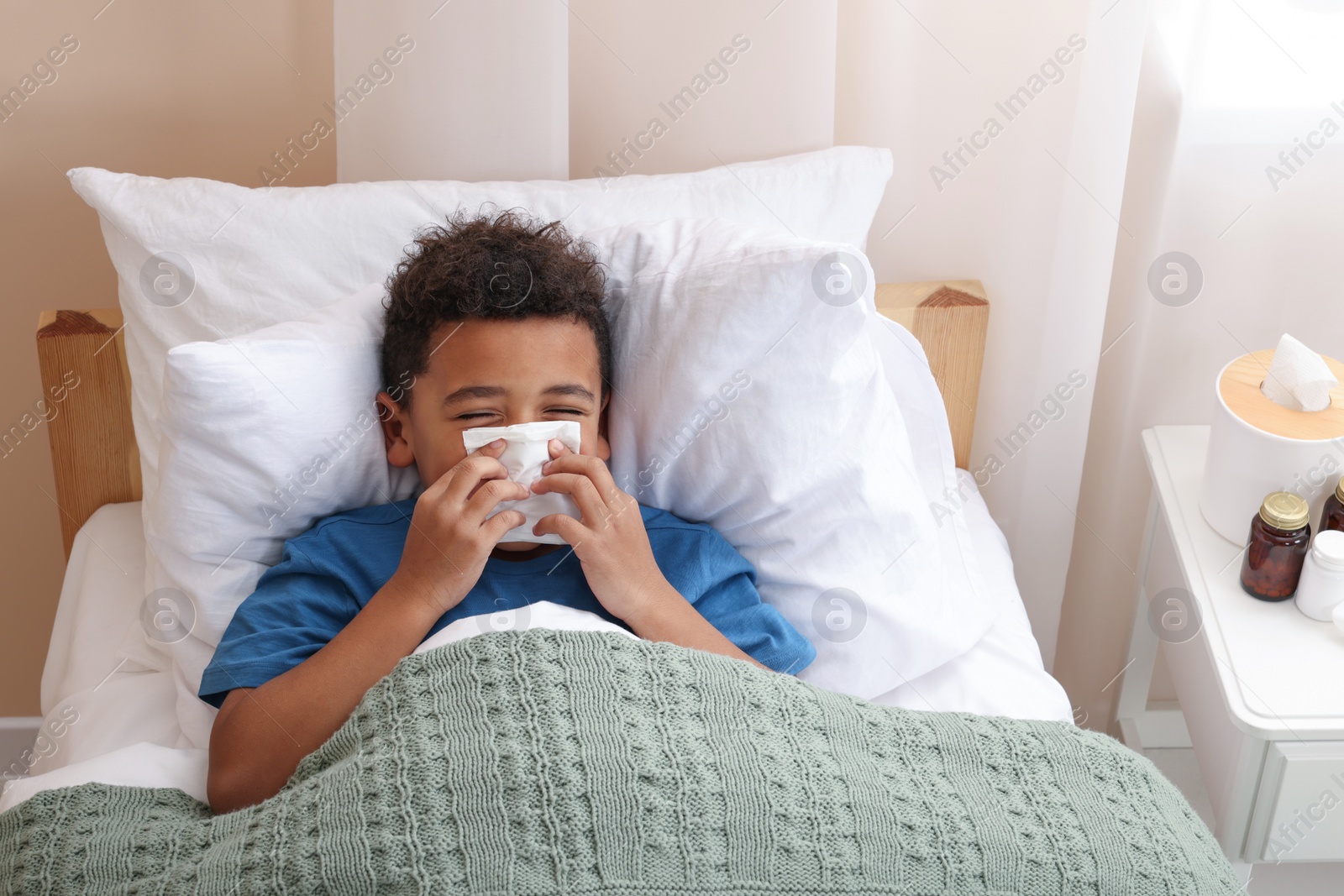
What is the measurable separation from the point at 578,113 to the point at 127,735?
0.92 m

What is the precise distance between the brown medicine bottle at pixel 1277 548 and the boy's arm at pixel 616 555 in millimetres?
596

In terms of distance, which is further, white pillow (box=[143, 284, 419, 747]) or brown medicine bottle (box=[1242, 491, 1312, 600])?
brown medicine bottle (box=[1242, 491, 1312, 600])

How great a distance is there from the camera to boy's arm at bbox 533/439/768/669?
106 centimetres

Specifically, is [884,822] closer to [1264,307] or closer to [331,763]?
[331,763]

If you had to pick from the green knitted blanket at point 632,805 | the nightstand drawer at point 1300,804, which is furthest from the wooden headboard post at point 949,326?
the green knitted blanket at point 632,805

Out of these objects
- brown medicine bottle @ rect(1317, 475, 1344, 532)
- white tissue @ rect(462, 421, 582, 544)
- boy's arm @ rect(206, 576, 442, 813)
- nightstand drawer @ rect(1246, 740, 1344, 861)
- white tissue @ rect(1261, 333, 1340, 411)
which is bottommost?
nightstand drawer @ rect(1246, 740, 1344, 861)

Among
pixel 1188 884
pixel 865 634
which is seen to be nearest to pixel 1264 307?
pixel 865 634

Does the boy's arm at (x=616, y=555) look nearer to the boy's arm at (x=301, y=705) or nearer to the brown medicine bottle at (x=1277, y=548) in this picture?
the boy's arm at (x=301, y=705)

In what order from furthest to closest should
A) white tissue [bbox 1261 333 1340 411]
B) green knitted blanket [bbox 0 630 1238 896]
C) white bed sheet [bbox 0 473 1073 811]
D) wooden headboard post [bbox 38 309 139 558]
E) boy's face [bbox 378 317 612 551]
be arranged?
1. wooden headboard post [bbox 38 309 139 558]
2. white tissue [bbox 1261 333 1340 411]
3. boy's face [bbox 378 317 612 551]
4. white bed sheet [bbox 0 473 1073 811]
5. green knitted blanket [bbox 0 630 1238 896]

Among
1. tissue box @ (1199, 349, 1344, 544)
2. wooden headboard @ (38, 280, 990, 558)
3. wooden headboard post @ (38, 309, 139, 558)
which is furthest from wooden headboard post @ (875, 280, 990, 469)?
wooden headboard post @ (38, 309, 139, 558)

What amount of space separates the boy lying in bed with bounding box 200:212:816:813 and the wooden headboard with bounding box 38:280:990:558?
0.39 m

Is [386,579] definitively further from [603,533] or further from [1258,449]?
[1258,449]

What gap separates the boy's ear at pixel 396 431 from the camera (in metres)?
1.19

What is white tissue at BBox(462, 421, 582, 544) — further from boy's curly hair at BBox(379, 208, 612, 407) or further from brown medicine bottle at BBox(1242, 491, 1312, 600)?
brown medicine bottle at BBox(1242, 491, 1312, 600)
